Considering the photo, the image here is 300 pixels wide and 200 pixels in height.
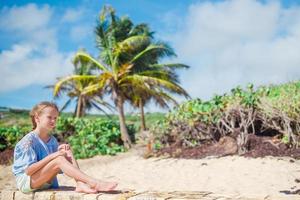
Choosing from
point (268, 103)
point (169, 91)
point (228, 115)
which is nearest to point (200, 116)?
point (228, 115)

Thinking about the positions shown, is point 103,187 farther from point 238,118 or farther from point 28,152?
point 238,118

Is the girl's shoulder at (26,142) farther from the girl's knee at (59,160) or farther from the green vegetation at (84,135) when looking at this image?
the green vegetation at (84,135)

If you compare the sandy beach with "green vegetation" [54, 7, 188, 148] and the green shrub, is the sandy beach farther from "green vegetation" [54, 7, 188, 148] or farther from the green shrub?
"green vegetation" [54, 7, 188, 148]

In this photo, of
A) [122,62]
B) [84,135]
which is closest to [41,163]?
[84,135]

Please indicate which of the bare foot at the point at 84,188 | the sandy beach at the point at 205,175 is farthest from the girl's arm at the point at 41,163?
the sandy beach at the point at 205,175

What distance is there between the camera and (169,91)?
61.0 ft

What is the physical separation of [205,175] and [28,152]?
18.7 ft

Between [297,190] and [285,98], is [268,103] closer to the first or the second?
[285,98]

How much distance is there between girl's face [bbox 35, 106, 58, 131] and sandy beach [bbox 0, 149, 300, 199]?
3768 millimetres

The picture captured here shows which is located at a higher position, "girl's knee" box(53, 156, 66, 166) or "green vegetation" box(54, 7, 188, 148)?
"green vegetation" box(54, 7, 188, 148)

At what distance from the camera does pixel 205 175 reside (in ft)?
30.1

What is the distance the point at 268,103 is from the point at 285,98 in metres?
0.48

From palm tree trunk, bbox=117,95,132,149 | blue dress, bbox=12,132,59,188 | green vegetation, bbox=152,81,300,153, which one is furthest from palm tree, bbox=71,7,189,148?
blue dress, bbox=12,132,59,188

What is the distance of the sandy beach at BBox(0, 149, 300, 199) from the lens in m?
7.82
